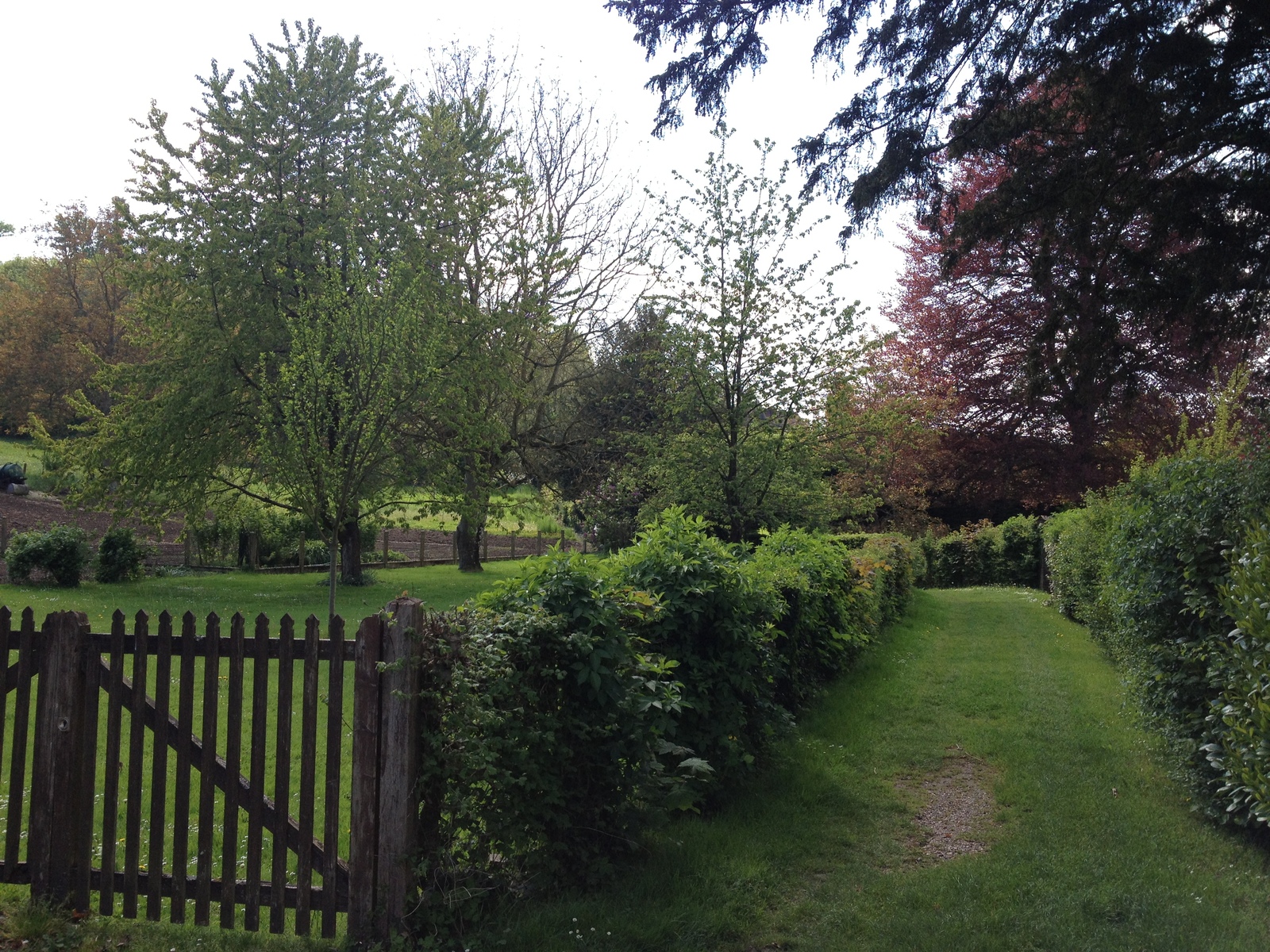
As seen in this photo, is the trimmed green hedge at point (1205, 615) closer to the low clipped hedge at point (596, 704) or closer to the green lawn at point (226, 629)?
the low clipped hedge at point (596, 704)

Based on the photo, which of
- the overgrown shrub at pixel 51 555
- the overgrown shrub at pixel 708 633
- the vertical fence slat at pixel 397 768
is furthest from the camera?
the overgrown shrub at pixel 51 555

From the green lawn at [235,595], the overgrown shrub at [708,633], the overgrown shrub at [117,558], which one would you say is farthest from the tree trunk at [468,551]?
the overgrown shrub at [708,633]

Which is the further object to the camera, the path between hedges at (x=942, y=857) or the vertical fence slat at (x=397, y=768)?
the path between hedges at (x=942, y=857)

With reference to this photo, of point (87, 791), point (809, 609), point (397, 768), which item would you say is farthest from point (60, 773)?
point (809, 609)

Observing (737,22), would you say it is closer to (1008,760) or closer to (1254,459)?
(1254,459)

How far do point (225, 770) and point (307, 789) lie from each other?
1.45ft

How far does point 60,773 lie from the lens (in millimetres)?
4188

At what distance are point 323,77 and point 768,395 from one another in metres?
13.8

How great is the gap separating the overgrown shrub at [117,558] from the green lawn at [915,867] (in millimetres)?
18012

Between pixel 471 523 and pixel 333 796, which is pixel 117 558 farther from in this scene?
pixel 333 796

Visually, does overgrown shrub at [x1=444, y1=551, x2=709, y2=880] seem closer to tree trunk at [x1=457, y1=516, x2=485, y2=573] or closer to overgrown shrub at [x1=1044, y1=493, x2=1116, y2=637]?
overgrown shrub at [x1=1044, y1=493, x2=1116, y2=637]

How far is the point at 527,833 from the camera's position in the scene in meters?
4.17

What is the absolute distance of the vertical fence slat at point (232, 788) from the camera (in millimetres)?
3967

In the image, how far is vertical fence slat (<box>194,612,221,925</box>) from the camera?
13.1 ft
